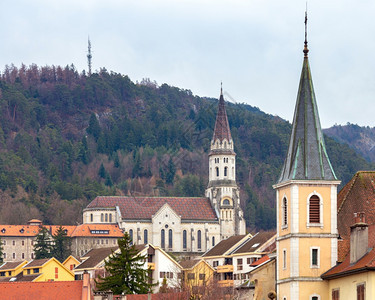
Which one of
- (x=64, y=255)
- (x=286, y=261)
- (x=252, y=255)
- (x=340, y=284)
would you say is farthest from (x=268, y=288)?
(x=64, y=255)

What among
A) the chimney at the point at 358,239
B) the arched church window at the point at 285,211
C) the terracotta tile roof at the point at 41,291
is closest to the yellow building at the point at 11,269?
the terracotta tile roof at the point at 41,291

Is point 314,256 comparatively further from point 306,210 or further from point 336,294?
point 336,294

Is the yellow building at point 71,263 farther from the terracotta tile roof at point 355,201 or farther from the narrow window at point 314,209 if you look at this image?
the narrow window at point 314,209

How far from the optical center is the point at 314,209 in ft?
246

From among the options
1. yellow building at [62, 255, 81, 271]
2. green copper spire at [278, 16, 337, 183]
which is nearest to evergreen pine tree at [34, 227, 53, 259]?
yellow building at [62, 255, 81, 271]

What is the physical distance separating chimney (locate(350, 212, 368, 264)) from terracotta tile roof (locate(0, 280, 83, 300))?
84.8 feet

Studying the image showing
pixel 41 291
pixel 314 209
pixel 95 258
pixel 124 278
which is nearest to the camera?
pixel 314 209

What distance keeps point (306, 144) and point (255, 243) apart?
2881 inches

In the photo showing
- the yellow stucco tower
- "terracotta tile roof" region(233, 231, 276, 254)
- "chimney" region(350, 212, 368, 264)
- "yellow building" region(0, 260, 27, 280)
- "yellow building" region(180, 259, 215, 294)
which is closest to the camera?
"chimney" region(350, 212, 368, 264)

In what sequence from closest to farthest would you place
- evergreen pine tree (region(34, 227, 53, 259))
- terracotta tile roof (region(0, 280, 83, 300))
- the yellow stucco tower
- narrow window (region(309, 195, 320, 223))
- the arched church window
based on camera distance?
the yellow stucco tower → narrow window (region(309, 195, 320, 223)) → the arched church window → terracotta tile roof (region(0, 280, 83, 300)) → evergreen pine tree (region(34, 227, 53, 259))

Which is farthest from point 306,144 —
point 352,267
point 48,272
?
point 48,272

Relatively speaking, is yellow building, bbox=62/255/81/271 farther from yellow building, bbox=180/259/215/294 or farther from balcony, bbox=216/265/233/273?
balcony, bbox=216/265/233/273

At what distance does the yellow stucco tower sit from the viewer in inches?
2901

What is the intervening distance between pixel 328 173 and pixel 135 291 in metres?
20.4
